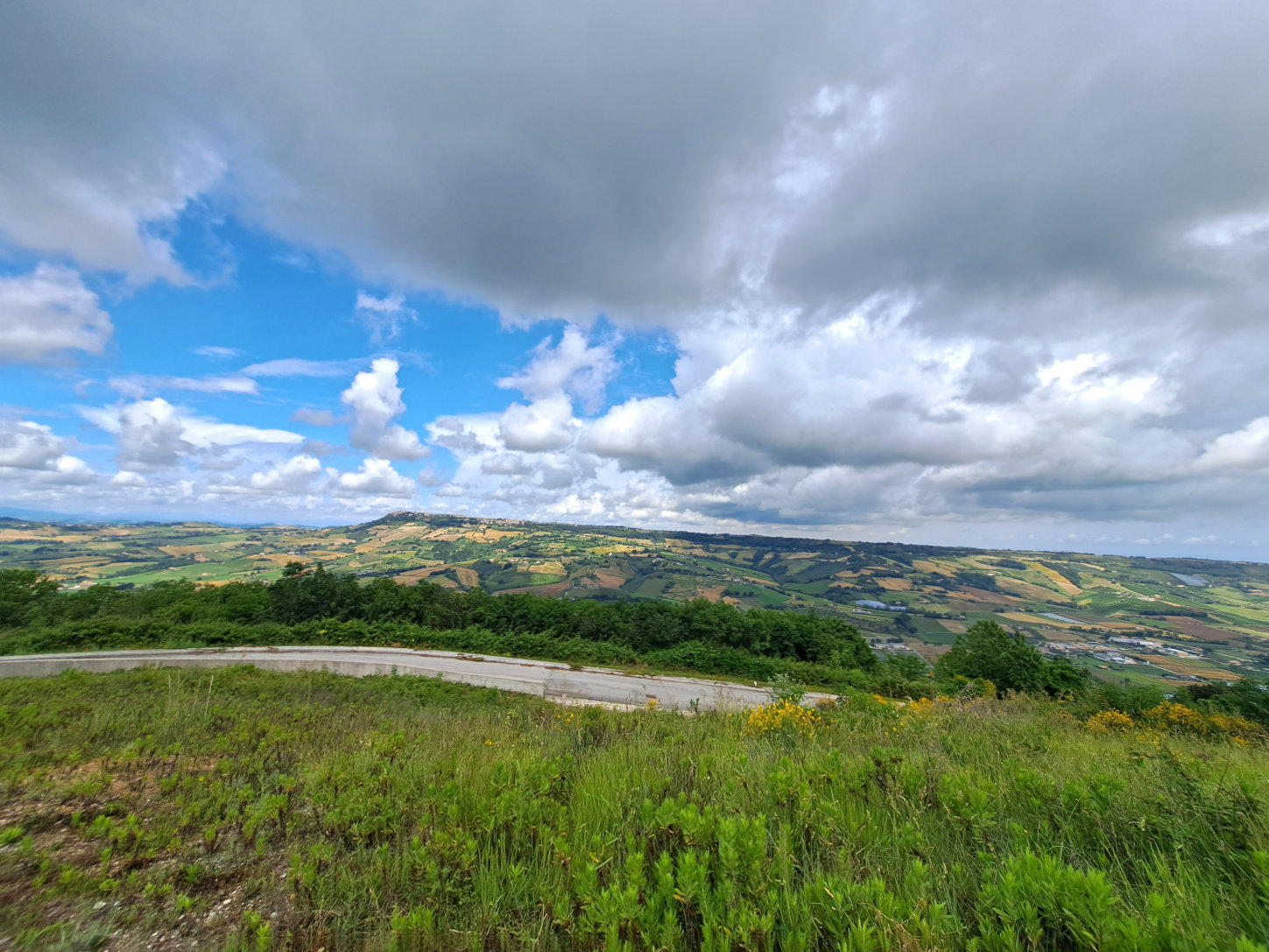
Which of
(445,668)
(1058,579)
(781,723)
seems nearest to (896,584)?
(1058,579)

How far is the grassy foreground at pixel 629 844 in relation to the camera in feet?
8.29

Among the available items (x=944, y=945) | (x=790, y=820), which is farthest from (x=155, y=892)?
(x=944, y=945)

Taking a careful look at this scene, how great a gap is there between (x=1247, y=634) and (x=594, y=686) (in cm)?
13810

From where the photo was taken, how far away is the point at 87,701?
9.21m

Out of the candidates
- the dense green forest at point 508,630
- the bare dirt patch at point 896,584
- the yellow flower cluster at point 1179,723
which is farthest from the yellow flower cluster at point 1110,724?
the bare dirt patch at point 896,584

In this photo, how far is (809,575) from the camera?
149750 mm

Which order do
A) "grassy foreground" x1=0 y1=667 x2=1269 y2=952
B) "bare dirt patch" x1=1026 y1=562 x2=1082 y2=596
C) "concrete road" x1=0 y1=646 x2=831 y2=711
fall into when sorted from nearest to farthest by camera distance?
"grassy foreground" x1=0 y1=667 x2=1269 y2=952, "concrete road" x1=0 y1=646 x2=831 y2=711, "bare dirt patch" x1=1026 y1=562 x2=1082 y2=596

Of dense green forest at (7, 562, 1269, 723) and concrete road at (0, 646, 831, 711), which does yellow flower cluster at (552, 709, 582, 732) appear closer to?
concrete road at (0, 646, 831, 711)

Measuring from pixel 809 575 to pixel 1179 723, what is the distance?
14579 centimetres

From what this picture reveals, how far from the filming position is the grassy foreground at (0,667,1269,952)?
8.29ft

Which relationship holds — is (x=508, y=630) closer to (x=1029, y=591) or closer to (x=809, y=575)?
(x=809, y=575)

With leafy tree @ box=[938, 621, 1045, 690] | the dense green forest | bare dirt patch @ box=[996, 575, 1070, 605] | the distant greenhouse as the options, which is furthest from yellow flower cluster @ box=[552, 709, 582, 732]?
bare dirt patch @ box=[996, 575, 1070, 605]

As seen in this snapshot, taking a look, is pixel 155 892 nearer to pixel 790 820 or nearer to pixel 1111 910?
pixel 790 820

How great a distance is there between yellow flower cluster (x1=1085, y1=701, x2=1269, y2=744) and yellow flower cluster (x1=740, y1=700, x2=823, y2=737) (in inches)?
243
